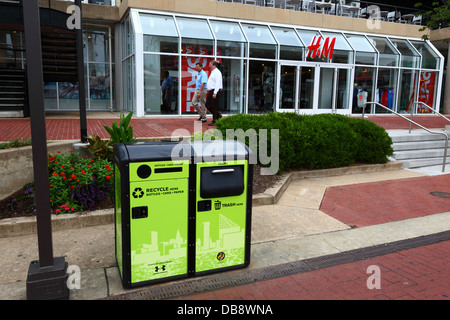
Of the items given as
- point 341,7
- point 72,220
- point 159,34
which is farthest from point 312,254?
point 341,7

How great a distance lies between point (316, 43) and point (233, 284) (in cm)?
1596

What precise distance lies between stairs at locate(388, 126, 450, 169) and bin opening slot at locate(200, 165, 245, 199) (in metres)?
7.52

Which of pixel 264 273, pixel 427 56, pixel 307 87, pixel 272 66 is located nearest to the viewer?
pixel 264 273

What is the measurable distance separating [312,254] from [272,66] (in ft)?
45.2

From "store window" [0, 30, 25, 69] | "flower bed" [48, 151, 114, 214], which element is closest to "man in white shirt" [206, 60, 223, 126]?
"flower bed" [48, 151, 114, 214]

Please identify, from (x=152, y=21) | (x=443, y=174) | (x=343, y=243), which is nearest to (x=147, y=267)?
(x=343, y=243)

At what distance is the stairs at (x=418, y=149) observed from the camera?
32.0 ft

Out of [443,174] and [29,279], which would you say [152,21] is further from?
[29,279]

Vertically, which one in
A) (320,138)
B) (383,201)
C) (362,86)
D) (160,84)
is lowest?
(383,201)

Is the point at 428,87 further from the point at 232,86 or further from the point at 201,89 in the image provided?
the point at 201,89

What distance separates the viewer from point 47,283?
3.17 m

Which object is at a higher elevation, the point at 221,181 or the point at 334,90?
the point at 334,90

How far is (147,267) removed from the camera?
11.1 feet

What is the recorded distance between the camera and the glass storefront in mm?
14641
